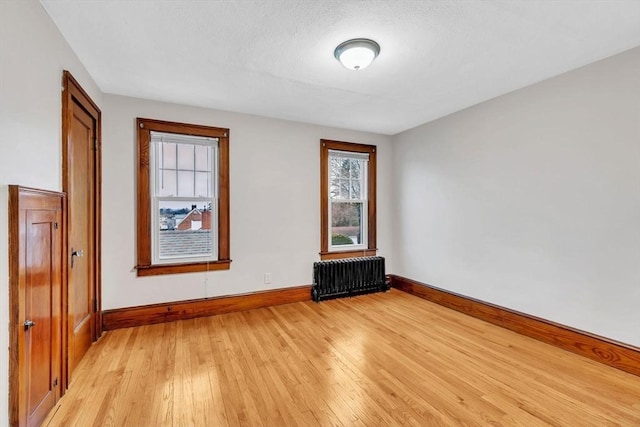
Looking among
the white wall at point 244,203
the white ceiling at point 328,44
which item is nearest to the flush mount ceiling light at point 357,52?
the white ceiling at point 328,44

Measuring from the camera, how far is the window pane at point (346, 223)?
4.70 m

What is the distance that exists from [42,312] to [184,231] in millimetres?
1876

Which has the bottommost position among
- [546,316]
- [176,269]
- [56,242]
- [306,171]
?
[546,316]

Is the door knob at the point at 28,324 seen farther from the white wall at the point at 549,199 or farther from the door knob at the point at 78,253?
the white wall at the point at 549,199

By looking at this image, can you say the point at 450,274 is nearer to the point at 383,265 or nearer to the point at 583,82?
the point at 383,265

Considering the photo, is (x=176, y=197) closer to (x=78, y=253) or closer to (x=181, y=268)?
(x=181, y=268)

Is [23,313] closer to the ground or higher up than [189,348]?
higher up

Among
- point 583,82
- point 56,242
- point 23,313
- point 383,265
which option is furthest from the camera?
point 383,265

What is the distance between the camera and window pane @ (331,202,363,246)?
4703mm

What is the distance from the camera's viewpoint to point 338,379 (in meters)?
2.28

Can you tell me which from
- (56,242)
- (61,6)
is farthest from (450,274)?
(61,6)

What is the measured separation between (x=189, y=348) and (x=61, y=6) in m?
2.85

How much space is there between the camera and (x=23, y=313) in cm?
156

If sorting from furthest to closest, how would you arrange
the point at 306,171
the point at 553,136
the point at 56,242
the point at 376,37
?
the point at 306,171 < the point at 553,136 < the point at 376,37 < the point at 56,242
